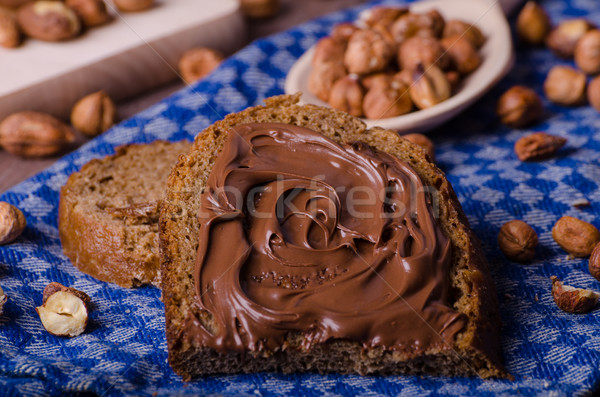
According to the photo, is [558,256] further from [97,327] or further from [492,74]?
[97,327]

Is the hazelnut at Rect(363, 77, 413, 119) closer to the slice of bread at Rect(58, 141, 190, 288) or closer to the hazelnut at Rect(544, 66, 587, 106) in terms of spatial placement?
the hazelnut at Rect(544, 66, 587, 106)

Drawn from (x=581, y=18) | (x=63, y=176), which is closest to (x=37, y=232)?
(x=63, y=176)

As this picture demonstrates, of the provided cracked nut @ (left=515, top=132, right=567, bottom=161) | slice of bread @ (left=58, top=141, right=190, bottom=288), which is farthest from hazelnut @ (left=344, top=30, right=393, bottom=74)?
slice of bread @ (left=58, top=141, right=190, bottom=288)

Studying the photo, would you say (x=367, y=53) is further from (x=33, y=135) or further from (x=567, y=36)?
(x=33, y=135)

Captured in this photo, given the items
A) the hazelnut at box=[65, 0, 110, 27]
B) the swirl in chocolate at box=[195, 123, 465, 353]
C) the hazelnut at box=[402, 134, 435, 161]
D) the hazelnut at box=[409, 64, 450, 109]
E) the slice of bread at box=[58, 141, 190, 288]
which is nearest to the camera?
the swirl in chocolate at box=[195, 123, 465, 353]

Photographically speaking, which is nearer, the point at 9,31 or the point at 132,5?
the point at 9,31

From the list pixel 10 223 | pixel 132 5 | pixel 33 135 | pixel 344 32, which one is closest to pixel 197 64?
pixel 132 5

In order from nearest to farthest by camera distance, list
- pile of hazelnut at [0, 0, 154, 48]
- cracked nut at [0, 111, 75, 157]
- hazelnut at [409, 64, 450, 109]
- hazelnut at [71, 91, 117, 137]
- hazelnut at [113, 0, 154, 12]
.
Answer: hazelnut at [409, 64, 450, 109]
cracked nut at [0, 111, 75, 157]
hazelnut at [71, 91, 117, 137]
pile of hazelnut at [0, 0, 154, 48]
hazelnut at [113, 0, 154, 12]
